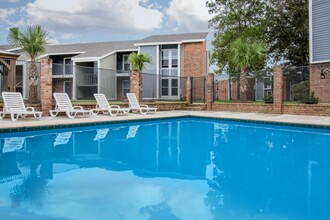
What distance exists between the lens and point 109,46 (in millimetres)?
29203

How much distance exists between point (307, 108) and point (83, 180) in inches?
529

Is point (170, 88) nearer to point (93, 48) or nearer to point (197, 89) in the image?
point (197, 89)

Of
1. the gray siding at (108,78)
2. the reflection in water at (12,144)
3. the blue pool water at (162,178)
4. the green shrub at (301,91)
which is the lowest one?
the blue pool water at (162,178)

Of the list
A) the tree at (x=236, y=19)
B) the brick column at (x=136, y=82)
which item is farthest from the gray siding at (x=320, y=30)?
the brick column at (x=136, y=82)

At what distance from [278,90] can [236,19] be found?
9517mm

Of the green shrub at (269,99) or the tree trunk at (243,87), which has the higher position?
the tree trunk at (243,87)

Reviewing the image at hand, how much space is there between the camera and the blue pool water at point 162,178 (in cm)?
343

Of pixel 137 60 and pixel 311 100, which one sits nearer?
pixel 311 100

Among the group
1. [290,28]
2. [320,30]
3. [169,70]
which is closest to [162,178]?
[320,30]

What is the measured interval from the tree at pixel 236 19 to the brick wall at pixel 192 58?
1823 millimetres

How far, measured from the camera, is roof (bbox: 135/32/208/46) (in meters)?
26.3

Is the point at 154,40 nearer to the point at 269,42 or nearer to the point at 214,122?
the point at 269,42

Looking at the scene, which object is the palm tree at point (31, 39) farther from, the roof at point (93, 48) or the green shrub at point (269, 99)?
the green shrub at point (269, 99)

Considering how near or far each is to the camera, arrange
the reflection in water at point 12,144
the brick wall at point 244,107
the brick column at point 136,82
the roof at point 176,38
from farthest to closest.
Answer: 1. the roof at point 176,38
2. the brick column at point 136,82
3. the brick wall at point 244,107
4. the reflection in water at point 12,144
